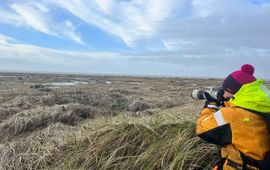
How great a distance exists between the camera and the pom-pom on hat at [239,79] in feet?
11.8

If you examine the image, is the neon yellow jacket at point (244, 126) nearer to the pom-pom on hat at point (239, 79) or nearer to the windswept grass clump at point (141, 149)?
the pom-pom on hat at point (239, 79)

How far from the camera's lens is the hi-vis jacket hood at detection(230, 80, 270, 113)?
3.13 meters

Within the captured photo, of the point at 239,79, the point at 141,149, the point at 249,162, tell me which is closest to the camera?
the point at 249,162

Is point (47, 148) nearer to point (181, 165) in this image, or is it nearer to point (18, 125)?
point (181, 165)

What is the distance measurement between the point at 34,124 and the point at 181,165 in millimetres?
5845

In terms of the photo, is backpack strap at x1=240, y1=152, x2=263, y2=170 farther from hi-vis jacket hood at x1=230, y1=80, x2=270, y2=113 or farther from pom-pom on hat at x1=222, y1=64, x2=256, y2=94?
pom-pom on hat at x1=222, y1=64, x2=256, y2=94

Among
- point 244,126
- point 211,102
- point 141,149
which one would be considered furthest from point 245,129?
point 141,149

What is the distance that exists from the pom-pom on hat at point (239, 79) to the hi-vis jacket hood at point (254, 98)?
1.10 feet

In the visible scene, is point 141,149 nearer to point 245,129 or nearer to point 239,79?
point 239,79

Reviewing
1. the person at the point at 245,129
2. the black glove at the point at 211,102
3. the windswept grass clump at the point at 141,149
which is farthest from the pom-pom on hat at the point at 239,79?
the windswept grass clump at the point at 141,149

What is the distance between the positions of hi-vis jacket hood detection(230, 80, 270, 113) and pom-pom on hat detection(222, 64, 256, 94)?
334mm

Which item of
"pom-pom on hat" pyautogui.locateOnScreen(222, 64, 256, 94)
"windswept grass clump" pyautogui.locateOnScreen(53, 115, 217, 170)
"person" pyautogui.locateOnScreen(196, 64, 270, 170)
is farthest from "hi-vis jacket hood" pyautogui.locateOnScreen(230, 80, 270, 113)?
"windswept grass clump" pyautogui.locateOnScreen(53, 115, 217, 170)

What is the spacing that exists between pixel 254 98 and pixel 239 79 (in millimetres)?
487

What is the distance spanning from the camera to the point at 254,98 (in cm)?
316
